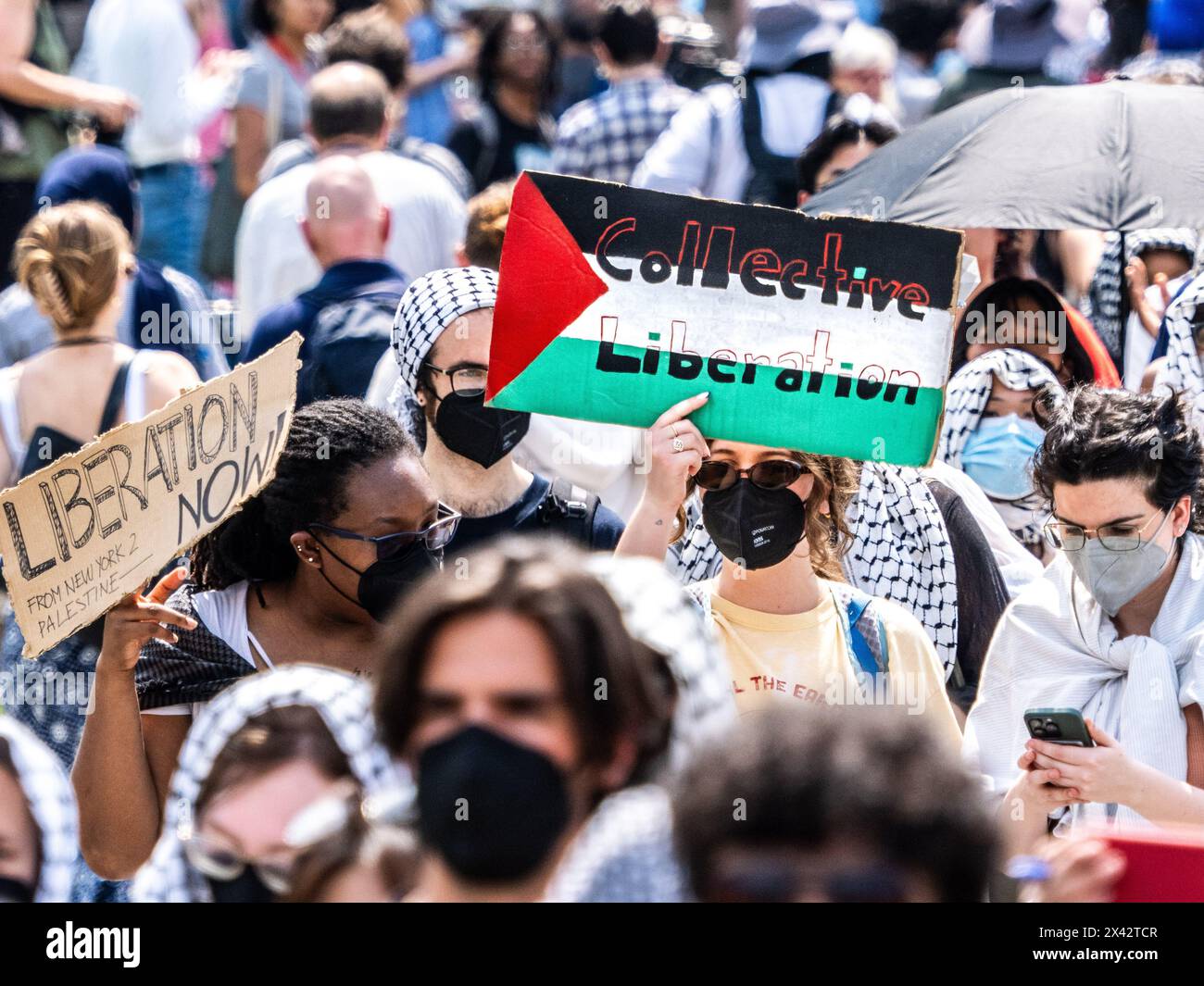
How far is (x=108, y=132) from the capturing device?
7.25 meters

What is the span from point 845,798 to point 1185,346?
3329 mm

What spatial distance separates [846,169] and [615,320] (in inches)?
111

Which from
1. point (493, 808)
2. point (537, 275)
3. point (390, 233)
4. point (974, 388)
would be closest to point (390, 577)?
point (537, 275)

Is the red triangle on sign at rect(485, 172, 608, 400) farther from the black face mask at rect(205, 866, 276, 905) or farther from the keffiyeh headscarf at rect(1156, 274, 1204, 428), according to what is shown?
the keffiyeh headscarf at rect(1156, 274, 1204, 428)

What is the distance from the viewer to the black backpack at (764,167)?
721cm

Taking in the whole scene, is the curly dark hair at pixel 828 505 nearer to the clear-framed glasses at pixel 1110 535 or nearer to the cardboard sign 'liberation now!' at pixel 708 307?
the cardboard sign 'liberation now!' at pixel 708 307

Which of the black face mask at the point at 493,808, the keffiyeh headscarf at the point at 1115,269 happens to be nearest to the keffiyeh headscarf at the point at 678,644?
the black face mask at the point at 493,808

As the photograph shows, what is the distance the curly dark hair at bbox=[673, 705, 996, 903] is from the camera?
6.48 ft

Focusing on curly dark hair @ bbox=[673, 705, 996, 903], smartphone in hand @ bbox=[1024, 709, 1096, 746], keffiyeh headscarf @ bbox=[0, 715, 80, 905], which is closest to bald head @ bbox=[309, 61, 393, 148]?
smartphone in hand @ bbox=[1024, 709, 1096, 746]

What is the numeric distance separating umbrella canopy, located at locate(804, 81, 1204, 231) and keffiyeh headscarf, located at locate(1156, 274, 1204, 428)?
211 mm

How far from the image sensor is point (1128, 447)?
378cm

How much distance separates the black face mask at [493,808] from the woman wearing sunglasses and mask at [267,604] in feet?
4.26

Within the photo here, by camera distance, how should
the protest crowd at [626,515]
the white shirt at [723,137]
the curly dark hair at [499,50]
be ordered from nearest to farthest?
the protest crowd at [626,515] → the white shirt at [723,137] → the curly dark hair at [499,50]

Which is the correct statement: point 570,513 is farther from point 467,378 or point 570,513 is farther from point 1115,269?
point 1115,269
